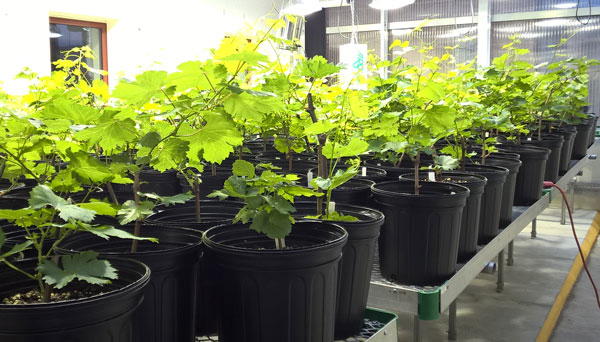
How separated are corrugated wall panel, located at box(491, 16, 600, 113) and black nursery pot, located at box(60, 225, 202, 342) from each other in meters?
A: 6.54

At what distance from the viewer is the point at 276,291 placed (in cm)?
97

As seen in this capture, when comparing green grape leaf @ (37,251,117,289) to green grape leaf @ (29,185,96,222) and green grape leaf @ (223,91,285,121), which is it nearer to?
green grape leaf @ (29,185,96,222)

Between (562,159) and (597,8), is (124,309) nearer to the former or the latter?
(562,159)

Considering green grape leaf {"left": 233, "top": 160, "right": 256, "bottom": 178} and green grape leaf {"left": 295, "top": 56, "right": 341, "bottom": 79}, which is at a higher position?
green grape leaf {"left": 295, "top": 56, "right": 341, "bottom": 79}

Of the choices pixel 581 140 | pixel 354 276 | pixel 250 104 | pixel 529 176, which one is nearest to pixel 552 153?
pixel 529 176

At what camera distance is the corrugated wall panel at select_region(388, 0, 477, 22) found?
290 inches

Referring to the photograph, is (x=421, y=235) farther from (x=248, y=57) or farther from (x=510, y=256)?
(x=510, y=256)

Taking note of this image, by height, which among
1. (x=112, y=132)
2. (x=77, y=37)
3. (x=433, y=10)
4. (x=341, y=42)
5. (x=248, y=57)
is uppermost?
(x=433, y=10)

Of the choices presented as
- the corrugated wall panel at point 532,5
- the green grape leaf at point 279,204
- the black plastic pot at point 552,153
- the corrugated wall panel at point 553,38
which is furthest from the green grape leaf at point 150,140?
the corrugated wall panel at point 532,5

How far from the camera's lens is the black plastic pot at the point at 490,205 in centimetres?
206

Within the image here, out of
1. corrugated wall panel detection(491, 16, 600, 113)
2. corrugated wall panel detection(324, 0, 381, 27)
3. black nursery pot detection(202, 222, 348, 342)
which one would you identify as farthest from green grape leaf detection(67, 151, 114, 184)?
corrugated wall panel detection(324, 0, 381, 27)

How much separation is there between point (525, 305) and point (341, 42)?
6.13 m

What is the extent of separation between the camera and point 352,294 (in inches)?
49.3

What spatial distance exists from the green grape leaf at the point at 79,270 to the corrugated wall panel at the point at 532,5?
713cm
